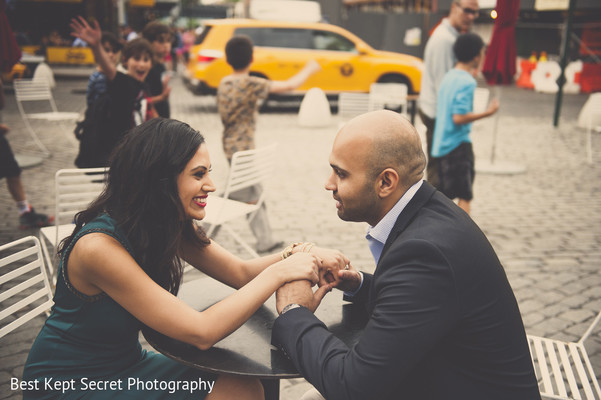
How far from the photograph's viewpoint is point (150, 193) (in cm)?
193

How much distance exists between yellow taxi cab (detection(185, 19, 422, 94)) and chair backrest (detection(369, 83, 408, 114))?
3785mm

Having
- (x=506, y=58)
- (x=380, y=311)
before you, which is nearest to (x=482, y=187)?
(x=506, y=58)

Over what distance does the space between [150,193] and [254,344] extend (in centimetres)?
67

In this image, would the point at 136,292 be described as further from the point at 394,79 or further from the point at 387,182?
the point at 394,79

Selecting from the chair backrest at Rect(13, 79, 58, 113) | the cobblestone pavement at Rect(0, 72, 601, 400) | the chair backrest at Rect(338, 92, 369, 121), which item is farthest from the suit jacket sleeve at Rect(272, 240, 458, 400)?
the chair backrest at Rect(13, 79, 58, 113)

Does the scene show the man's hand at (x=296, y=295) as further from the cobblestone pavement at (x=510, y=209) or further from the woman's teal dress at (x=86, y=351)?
the cobblestone pavement at (x=510, y=209)

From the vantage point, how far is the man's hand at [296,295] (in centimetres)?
186

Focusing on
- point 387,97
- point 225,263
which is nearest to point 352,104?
point 387,97

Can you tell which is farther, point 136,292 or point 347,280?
point 347,280

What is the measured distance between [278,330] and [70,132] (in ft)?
33.6

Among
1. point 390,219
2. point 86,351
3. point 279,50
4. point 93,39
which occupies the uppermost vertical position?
point 93,39

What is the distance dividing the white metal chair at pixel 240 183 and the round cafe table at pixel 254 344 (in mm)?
1983

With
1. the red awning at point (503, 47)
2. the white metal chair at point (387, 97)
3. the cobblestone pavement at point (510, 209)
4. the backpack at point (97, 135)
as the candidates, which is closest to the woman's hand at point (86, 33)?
the backpack at point (97, 135)

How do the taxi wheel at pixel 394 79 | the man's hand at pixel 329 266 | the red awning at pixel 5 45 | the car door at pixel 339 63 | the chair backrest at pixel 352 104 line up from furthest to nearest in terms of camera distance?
the taxi wheel at pixel 394 79 → the car door at pixel 339 63 → the chair backrest at pixel 352 104 → the red awning at pixel 5 45 → the man's hand at pixel 329 266
